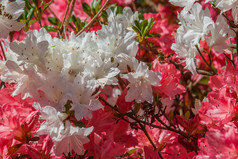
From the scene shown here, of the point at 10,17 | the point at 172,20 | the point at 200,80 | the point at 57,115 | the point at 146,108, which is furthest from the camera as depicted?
the point at 172,20

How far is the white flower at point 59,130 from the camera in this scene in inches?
36.4

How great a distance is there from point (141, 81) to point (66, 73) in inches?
9.6

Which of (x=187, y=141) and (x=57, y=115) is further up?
(x=57, y=115)

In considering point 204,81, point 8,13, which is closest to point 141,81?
point 8,13

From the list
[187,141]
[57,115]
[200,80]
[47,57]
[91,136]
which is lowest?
[200,80]

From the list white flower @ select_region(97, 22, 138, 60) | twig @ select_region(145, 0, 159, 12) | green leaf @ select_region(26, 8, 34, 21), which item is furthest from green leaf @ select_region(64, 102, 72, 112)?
twig @ select_region(145, 0, 159, 12)

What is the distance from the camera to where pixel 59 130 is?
927mm

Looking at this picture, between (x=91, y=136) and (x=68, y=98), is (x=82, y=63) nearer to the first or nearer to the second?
(x=68, y=98)

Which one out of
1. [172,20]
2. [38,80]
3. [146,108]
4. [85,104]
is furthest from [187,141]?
[172,20]

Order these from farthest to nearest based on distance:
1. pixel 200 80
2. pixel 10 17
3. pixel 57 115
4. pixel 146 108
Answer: pixel 200 80, pixel 146 108, pixel 10 17, pixel 57 115

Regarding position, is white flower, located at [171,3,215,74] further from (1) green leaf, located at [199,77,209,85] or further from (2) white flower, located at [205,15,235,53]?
(1) green leaf, located at [199,77,209,85]

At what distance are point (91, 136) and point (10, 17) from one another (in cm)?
44

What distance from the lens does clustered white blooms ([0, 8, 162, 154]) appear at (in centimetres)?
94

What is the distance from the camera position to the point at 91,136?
3.65ft
